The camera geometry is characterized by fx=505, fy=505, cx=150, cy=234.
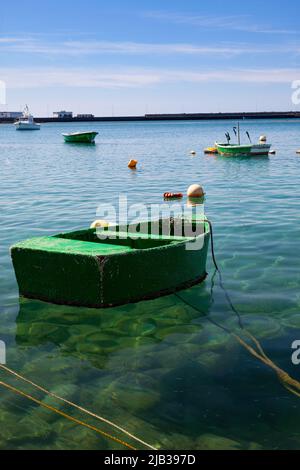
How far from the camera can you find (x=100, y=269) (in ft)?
28.8

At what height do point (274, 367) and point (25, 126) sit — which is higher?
point (25, 126)

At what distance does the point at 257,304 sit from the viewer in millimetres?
9703

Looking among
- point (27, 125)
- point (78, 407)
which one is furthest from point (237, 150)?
point (27, 125)

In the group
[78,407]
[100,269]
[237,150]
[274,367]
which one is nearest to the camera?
[78,407]

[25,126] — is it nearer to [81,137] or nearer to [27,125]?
[27,125]

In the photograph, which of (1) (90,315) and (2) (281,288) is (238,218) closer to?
(2) (281,288)

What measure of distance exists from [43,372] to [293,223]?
11.4 m

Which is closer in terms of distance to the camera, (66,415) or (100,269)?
(66,415)

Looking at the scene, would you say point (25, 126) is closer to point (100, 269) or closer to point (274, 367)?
point (100, 269)

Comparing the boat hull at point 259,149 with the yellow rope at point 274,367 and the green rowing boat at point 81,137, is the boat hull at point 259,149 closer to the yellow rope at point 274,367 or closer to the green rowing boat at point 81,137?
the yellow rope at point 274,367

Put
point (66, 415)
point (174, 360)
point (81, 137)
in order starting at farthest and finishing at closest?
point (81, 137) → point (174, 360) → point (66, 415)

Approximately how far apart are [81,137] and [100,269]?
67470 millimetres

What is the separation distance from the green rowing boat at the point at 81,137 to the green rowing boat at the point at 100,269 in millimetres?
64879

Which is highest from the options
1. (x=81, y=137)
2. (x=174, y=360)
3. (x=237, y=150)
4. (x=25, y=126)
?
(x=25, y=126)
